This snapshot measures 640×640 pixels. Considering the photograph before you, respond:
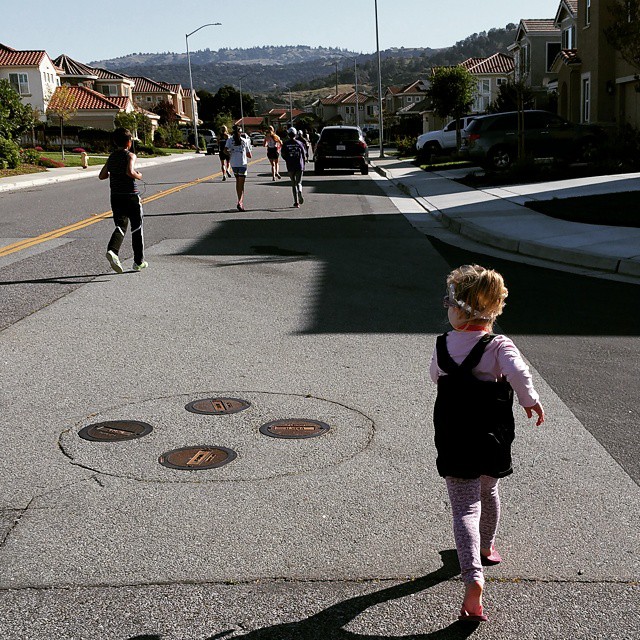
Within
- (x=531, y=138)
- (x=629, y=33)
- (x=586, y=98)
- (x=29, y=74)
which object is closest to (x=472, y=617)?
(x=629, y=33)

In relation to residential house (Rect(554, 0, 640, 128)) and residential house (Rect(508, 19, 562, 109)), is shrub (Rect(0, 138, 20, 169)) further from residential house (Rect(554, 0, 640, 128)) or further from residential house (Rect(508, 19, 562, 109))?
residential house (Rect(508, 19, 562, 109))

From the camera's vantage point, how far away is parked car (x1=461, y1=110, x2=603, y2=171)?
28516 mm

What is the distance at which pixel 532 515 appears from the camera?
4199mm

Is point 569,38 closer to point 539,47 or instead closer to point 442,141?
point 442,141

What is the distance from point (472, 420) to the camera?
3486mm

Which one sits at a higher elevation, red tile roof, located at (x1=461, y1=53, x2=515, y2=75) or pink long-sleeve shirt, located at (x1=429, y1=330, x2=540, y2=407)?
red tile roof, located at (x1=461, y1=53, x2=515, y2=75)

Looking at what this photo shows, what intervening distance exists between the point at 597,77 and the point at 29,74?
64.3 metres

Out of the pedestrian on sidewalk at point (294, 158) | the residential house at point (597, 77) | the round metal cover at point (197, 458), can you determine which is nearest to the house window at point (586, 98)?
the residential house at point (597, 77)

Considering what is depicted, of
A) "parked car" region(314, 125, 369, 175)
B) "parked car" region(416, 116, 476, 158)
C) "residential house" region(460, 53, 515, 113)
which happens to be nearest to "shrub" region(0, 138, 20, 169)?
"parked car" region(314, 125, 369, 175)

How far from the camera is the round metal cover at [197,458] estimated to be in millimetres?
4867

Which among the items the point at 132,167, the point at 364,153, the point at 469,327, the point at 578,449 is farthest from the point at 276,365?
the point at 364,153

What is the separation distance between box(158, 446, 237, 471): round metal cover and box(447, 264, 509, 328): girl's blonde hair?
76.5 inches

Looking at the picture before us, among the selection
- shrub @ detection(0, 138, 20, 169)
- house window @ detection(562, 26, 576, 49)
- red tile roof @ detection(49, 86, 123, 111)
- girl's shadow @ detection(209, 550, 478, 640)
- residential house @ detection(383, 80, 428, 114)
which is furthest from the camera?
residential house @ detection(383, 80, 428, 114)

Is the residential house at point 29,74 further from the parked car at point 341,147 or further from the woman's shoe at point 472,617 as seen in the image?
the woman's shoe at point 472,617
